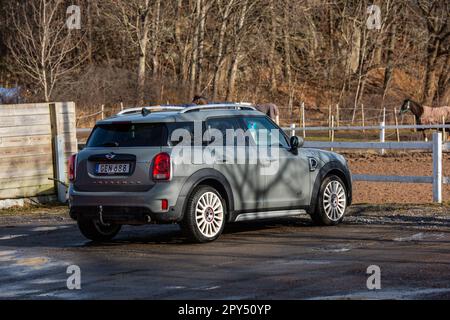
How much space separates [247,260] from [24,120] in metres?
9.73

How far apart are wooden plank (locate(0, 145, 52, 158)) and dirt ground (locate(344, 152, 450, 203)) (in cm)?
631

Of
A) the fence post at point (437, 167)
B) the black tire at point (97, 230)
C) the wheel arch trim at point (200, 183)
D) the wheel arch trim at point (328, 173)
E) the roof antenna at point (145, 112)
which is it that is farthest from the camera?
the fence post at point (437, 167)

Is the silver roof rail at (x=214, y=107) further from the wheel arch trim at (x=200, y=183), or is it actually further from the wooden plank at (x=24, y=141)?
the wooden plank at (x=24, y=141)

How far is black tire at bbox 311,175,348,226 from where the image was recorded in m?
14.5

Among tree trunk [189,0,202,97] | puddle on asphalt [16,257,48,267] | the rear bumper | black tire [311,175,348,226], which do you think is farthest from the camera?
tree trunk [189,0,202,97]

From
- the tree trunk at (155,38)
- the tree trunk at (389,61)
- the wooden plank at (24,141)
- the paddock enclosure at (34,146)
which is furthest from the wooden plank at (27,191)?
the tree trunk at (389,61)

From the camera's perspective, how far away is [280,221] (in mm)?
15625

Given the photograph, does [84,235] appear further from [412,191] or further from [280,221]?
[412,191]

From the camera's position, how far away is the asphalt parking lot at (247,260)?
30.0 feet

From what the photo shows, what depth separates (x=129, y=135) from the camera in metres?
12.9

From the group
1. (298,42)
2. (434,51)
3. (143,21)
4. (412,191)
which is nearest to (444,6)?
(434,51)

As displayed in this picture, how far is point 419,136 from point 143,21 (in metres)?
16.5

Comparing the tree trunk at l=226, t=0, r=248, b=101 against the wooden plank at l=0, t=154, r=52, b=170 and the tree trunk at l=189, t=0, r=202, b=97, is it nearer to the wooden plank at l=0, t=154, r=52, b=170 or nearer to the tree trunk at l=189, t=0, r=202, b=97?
the tree trunk at l=189, t=0, r=202, b=97

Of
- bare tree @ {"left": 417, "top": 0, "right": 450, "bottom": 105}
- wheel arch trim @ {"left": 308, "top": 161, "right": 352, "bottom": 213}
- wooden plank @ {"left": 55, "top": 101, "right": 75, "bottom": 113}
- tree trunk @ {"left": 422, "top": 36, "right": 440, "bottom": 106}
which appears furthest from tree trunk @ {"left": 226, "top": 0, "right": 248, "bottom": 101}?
wheel arch trim @ {"left": 308, "top": 161, "right": 352, "bottom": 213}
